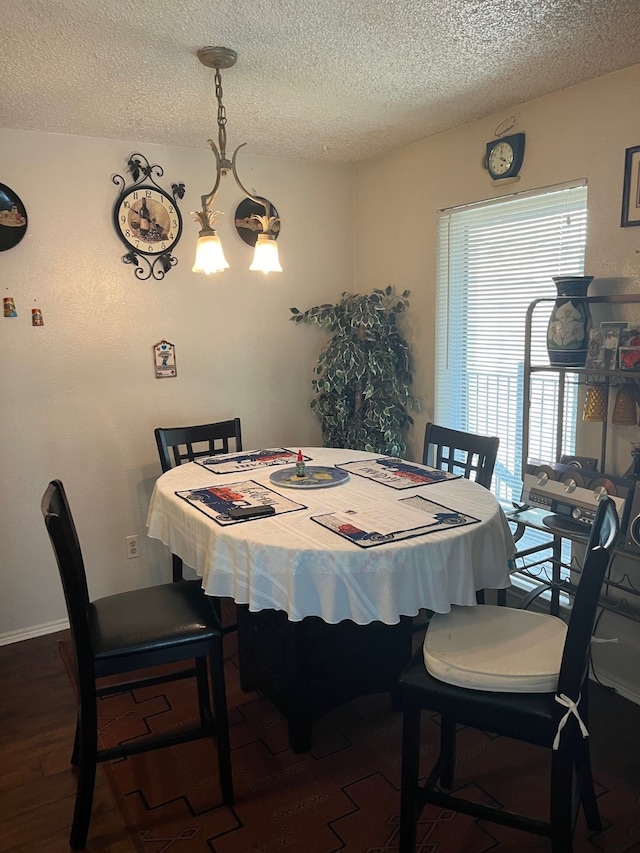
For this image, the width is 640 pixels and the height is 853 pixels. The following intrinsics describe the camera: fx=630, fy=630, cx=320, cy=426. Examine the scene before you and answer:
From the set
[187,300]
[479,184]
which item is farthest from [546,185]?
[187,300]

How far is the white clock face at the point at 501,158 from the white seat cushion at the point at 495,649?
1.97 metres

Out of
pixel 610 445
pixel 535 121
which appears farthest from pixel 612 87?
pixel 610 445

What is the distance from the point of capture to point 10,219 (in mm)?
2863

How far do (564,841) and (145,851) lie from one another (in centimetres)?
Answer: 115

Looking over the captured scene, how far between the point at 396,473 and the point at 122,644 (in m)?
1.25

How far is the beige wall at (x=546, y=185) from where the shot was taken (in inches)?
95.5

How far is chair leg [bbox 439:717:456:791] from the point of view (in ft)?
6.48

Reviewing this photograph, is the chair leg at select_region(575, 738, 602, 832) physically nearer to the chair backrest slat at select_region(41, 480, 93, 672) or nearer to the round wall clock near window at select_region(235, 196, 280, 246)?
the chair backrest slat at select_region(41, 480, 93, 672)

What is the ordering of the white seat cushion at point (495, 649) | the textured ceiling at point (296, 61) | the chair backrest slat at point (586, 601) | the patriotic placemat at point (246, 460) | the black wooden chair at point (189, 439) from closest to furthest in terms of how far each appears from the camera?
the chair backrest slat at point (586, 601) → the white seat cushion at point (495, 649) → the textured ceiling at point (296, 61) → the patriotic placemat at point (246, 460) → the black wooden chair at point (189, 439)

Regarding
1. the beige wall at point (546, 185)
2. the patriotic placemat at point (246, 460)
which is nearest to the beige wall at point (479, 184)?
the beige wall at point (546, 185)

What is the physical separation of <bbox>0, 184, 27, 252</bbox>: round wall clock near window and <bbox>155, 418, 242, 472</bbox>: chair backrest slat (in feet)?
3.54

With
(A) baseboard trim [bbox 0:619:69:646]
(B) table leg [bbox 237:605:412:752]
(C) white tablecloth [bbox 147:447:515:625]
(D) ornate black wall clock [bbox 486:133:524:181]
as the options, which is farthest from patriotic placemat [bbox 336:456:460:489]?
(A) baseboard trim [bbox 0:619:69:646]

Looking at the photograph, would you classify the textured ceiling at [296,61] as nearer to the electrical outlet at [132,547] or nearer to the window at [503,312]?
the window at [503,312]

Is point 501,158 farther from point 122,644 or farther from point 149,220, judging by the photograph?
point 122,644
